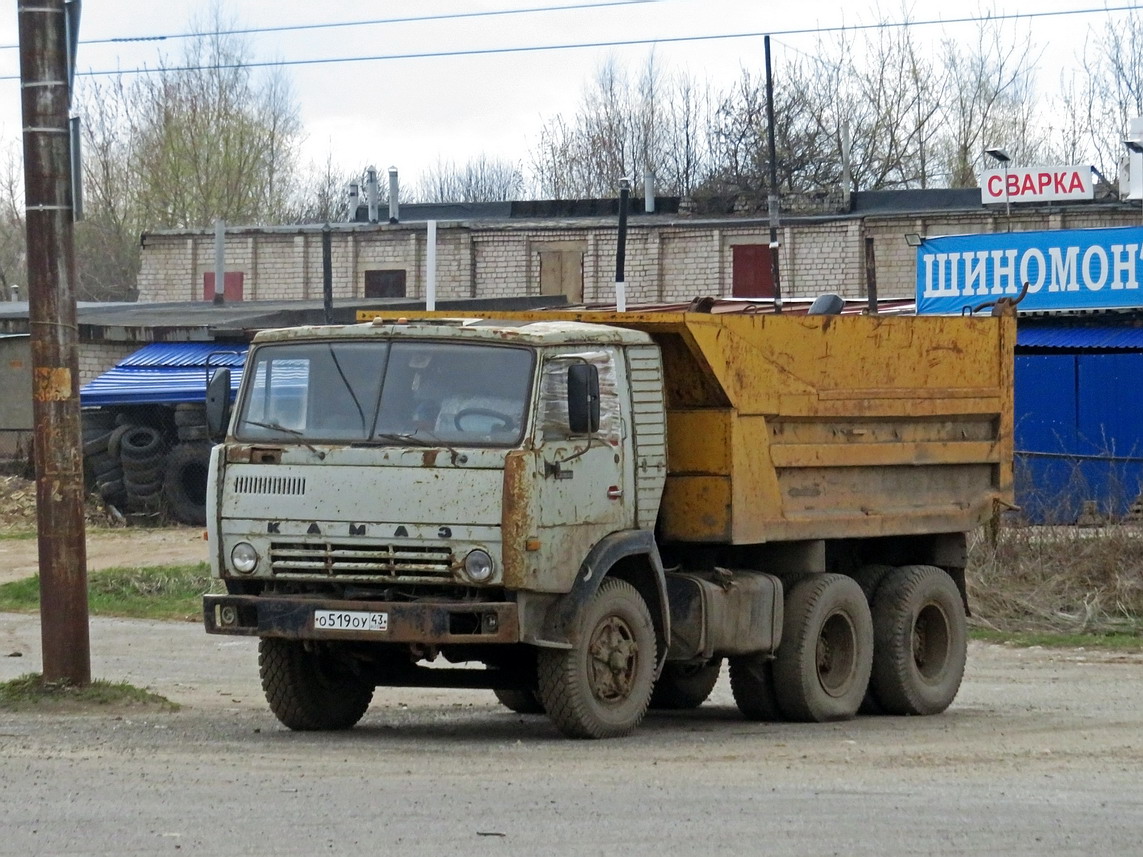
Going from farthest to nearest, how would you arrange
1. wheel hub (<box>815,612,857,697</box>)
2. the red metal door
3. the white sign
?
the red metal door, the white sign, wheel hub (<box>815,612,857,697</box>)

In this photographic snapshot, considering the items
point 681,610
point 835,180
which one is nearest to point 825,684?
point 681,610

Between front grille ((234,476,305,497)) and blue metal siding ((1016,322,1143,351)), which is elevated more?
blue metal siding ((1016,322,1143,351))

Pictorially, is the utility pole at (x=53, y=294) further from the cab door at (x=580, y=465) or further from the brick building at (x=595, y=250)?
the brick building at (x=595, y=250)

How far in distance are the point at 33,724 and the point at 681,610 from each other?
364 centimetres

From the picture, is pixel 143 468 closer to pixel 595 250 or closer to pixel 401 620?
pixel 401 620

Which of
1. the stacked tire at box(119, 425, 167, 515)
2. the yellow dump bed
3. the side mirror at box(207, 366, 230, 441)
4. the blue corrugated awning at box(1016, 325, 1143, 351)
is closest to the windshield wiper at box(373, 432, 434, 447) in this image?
the side mirror at box(207, 366, 230, 441)

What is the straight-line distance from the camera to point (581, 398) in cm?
891

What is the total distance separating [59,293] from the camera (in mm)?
10273

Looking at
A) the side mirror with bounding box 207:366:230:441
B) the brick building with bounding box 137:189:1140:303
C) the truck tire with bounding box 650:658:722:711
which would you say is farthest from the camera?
the brick building with bounding box 137:189:1140:303

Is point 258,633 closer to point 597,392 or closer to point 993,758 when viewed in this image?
point 597,392

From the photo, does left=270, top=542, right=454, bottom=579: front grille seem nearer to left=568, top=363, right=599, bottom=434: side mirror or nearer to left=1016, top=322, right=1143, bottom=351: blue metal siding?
left=568, top=363, right=599, bottom=434: side mirror

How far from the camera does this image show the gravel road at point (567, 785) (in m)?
6.39

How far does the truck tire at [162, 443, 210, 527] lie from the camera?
25.5 metres

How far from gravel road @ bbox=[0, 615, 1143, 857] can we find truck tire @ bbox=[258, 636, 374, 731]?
0.50 ft
